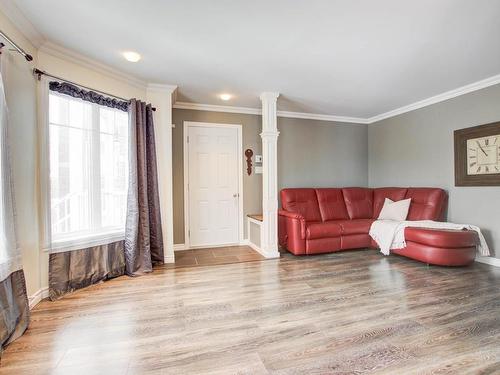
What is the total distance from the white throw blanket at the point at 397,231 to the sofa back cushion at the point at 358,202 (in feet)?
2.18

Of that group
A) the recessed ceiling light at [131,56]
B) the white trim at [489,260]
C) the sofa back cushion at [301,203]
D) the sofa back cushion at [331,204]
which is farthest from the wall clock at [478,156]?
the recessed ceiling light at [131,56]

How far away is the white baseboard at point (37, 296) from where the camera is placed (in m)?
2.19

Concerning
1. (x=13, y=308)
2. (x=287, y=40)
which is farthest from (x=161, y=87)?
(x=13, y=308)

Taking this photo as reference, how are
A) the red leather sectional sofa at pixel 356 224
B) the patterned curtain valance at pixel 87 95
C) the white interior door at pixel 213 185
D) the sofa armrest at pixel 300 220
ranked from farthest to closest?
the white interior door at pixel 213 185 < the sofa armrest at pixel 300 220 < the red leather sectional sofa at pixel 356 224 < the patterned curtain valance at pixel 87 95

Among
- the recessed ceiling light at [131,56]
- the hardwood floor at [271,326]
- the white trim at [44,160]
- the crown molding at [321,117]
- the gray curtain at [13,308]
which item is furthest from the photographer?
the crown molding at [321,117]

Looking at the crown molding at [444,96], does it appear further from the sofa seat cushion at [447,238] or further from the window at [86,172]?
the window at [86,172]

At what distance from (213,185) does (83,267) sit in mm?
2208

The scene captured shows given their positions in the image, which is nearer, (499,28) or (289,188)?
(499,28)

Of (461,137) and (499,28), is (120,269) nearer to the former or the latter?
(499,28)

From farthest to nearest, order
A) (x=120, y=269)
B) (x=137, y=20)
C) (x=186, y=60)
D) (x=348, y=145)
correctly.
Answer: (x=348, y=145), (x=120, y=269), (x=186, y=60), (x=137, y=20)

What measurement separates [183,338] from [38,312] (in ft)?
4.54

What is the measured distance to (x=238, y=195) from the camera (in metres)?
4.43

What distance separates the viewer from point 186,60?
2.70 meters

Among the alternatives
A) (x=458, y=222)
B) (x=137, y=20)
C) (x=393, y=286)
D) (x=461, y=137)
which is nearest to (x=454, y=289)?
(x=393, y=286)
